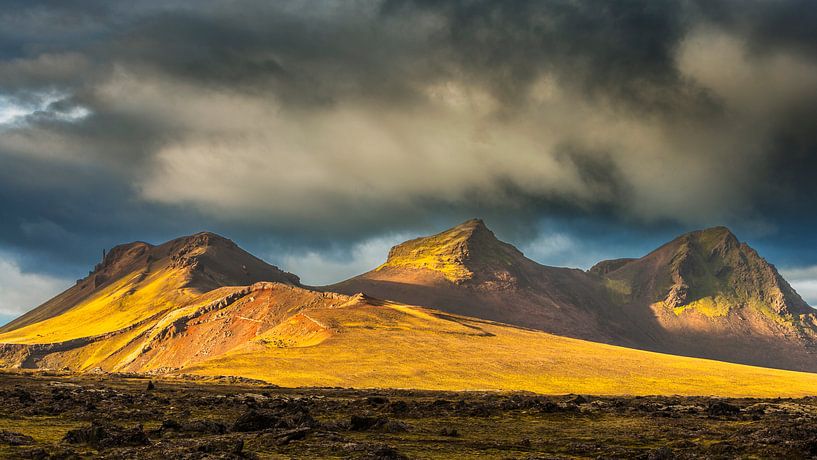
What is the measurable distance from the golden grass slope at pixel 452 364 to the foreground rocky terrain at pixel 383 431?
2325 inches

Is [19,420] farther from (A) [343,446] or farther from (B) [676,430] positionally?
(B) [676,430]

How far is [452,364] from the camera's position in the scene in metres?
143

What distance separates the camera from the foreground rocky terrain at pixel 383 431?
92.9ft

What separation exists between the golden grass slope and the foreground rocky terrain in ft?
194

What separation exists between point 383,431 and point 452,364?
347 feet

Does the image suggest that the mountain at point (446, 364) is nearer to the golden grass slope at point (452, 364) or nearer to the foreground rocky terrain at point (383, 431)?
the golden grass slope at point (452, 364)

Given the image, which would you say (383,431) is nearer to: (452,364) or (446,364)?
(446,364)

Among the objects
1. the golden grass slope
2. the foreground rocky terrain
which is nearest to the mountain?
the golden grass slope

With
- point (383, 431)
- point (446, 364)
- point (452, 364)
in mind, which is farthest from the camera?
point (452, 364)

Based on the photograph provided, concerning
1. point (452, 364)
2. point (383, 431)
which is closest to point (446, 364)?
point (452, 364)

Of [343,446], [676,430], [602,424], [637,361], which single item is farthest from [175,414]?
[637,361]

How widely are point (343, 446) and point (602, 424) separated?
89.7 ft

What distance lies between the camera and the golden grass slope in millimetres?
123438

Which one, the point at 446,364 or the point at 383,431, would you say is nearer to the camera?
the point at 383,431
